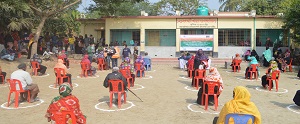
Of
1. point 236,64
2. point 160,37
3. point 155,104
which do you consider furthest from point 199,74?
point 160,37

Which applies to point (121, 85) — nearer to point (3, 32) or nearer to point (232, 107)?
point (232, 107)

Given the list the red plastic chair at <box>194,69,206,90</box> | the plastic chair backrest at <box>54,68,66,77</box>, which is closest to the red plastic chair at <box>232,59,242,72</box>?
the red plastic chair at <box>194,69,206,90</box>

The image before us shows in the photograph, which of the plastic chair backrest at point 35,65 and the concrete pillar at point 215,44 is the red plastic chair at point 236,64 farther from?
the plastic chair backrest at point 35,65

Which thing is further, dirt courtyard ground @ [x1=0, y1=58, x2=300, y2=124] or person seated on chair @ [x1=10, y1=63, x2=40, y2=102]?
person seated on chair @ [x1=10, y1=63, x2=40, y2=102]

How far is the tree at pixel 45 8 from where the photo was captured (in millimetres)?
17734

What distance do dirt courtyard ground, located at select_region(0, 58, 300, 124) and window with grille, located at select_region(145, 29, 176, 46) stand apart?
1076 centimetres

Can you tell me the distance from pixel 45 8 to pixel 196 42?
1108 centimetres

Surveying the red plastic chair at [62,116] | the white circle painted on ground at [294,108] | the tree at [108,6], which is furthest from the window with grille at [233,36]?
the red plastic chair at [62,116]

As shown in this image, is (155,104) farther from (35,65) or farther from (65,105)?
(35,65)

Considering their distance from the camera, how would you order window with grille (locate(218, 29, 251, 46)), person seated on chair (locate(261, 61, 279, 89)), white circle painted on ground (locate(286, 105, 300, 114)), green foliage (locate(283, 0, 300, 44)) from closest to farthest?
white circle painted on ground (locate(286, 105, 300, 114)) → person seated on chair (locate(261, 61, 279, 89)) → green foliage (locate(283, 0, 300, 44)) → window with grille (locate(218, 29, 251, 46))

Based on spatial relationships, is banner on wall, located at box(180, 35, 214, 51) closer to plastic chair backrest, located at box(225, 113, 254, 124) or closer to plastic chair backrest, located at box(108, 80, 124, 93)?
plastic chair backrest, located at box(108, 80, 124, 93)

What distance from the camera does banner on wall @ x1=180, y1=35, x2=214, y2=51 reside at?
23.0 metres

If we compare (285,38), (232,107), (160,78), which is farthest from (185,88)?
(285,38)

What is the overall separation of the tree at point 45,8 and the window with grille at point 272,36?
13656 mm
